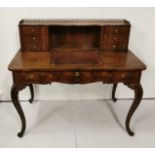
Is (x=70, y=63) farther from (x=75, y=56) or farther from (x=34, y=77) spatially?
(x=34, y=77)

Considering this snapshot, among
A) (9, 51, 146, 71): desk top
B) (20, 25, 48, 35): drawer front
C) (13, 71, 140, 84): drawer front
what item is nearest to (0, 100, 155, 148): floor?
(13, 71, 140, 84): drawer front

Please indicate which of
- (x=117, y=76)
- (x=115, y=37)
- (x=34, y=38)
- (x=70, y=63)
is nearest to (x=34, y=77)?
(x=70, y=63)

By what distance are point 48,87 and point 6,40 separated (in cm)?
61

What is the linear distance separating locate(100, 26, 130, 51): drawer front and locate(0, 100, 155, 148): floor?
0.67 metres

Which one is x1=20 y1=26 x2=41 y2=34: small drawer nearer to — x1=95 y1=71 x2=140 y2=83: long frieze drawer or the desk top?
the desk top

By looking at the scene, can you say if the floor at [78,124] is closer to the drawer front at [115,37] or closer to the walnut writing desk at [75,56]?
the walnut writing desk at [75,56]

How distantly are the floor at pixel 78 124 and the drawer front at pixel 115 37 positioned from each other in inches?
26.5

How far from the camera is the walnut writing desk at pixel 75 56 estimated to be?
1.50 metres

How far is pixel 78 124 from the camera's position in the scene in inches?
76.5

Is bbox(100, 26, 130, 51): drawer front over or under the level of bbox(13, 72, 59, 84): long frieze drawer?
over

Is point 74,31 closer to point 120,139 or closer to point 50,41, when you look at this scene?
point 50,41

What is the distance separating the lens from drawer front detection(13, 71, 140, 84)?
4.92 feet

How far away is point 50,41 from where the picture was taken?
1.84 metres
